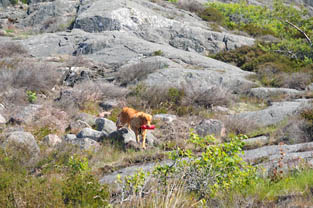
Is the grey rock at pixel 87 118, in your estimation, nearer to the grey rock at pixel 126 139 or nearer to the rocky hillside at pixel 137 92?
the rocky hillside at pixel 137 92

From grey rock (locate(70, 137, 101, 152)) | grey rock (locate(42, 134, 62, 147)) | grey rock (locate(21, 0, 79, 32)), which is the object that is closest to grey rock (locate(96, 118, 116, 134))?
grey rock (locate(70, 137, 101, 152))

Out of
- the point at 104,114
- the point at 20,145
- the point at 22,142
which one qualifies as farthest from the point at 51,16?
the point at 20,145

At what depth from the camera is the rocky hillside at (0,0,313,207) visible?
6586 mm

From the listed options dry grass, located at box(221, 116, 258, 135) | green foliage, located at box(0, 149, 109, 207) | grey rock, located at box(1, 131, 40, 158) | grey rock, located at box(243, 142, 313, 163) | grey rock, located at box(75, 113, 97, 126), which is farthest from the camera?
grey rock, located at box(75, 113, 97, 126)

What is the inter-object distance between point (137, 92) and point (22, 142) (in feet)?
18.4

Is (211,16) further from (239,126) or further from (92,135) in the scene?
(92,135)

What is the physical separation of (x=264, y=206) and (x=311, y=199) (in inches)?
16.5

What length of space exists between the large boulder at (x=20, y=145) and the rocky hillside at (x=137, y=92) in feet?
0.09

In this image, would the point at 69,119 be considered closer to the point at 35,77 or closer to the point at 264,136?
the point at 35,77

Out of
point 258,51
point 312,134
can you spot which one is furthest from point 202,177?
point 258,51

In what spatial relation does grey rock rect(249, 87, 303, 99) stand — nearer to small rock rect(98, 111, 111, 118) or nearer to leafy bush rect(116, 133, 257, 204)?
small rock rect(98, 111, 111, 118)

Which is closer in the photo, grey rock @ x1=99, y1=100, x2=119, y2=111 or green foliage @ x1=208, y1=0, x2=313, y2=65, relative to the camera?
grey rock @ x1=99, y1=100, x2=119, y2=111

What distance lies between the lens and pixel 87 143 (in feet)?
23.1

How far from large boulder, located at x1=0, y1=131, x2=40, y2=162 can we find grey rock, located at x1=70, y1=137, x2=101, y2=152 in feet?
2.80
